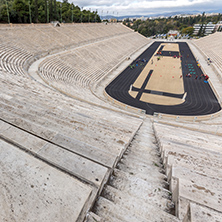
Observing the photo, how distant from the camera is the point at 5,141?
3162 mm

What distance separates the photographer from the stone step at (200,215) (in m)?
1.71

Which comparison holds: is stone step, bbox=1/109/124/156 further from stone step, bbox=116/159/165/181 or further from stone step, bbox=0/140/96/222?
stone step, bbox=0/140/96/222

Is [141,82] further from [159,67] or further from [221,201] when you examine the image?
[221,201]

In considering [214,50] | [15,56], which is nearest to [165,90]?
[15,56]

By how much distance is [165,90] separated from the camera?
984 inches

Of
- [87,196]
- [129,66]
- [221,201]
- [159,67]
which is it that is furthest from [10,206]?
[159,67]

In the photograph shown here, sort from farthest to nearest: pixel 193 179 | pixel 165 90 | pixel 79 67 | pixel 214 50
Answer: pixel 214 50
pixel 79 67
pixel 165 90
pixel 193 179

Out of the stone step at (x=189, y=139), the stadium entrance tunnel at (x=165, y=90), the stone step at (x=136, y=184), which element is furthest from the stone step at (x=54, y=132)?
the stadium entrance tunnel at (x=165, y=90)

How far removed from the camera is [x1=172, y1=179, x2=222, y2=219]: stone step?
218cm

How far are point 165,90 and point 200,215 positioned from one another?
82.5 feet

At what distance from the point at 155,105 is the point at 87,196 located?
756 inches

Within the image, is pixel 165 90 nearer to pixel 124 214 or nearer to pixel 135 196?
pixel 135 196

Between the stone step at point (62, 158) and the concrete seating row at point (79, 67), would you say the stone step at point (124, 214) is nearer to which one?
the stone step at point (62, 158)

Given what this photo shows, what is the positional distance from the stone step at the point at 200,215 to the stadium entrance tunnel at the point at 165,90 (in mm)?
16661
